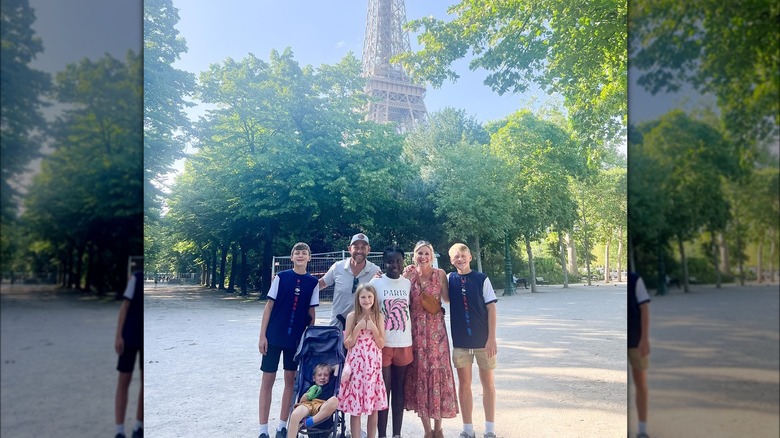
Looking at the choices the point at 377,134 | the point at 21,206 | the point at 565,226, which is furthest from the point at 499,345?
the point at 21,206

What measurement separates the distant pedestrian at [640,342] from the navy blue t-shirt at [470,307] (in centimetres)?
179

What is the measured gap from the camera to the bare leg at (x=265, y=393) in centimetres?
389

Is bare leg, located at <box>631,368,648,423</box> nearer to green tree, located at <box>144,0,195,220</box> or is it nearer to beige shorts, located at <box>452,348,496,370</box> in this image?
beige shorts, located at <box>452,348,496,370</box>

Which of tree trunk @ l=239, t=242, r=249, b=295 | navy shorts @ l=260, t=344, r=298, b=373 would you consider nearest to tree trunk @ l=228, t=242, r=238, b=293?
tree trunk @ l=239, t=242, r=249, b=295

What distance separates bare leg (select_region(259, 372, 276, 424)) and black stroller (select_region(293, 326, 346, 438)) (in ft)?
0.89

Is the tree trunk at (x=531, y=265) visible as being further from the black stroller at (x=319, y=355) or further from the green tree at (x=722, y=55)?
the green tree at (x=722, y=55)

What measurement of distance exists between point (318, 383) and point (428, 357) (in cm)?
86

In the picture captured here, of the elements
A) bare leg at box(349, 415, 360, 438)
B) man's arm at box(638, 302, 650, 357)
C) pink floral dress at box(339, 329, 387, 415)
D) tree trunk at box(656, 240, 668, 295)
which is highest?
→ tree trunk at box(656, 240, 668, 295)

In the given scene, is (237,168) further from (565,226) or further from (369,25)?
(565,226)

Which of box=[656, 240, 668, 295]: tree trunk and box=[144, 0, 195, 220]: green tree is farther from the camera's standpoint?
box=[144, 0, 195, 220]: green tree

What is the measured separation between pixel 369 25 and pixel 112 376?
9.86 metres

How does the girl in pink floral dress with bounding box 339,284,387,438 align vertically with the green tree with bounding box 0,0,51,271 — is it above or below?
below

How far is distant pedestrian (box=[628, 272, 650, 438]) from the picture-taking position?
6.19 ft

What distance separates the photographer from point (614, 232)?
46.2 ft
